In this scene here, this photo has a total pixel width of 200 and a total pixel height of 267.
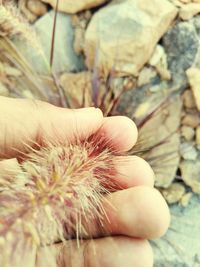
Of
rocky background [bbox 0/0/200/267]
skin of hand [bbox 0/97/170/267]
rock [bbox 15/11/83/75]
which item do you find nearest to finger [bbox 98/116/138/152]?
skin of hand [bbox 0/97/170/267]

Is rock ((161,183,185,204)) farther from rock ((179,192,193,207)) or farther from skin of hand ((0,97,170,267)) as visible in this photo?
skin of hand ((0,97,170,267))

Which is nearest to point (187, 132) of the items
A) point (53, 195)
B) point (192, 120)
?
point (192, 120)

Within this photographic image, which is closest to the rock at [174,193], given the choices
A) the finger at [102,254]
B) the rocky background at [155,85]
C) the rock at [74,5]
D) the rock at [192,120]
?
the rocky background at [155,85]

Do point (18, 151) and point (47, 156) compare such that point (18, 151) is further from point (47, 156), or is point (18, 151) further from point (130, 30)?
point (130, 30)

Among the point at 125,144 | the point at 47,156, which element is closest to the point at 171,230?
the point at 125,144

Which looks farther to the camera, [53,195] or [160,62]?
[160,62]

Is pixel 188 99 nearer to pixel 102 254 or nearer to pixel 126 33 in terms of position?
pixel 126 33
